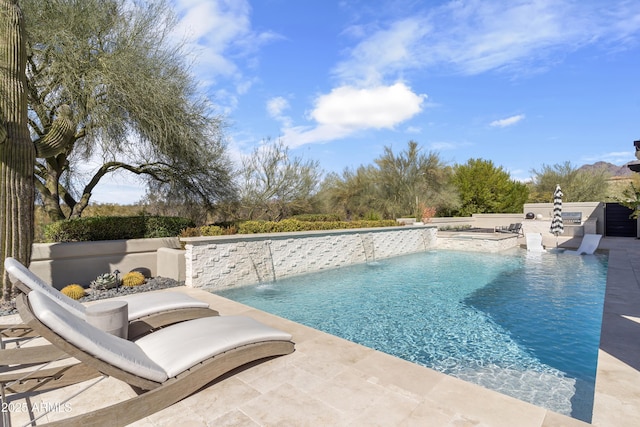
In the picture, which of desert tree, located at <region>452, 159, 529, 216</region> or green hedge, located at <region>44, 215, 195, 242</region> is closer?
green hedge, located at <region>44, 215, 195, 242</region>

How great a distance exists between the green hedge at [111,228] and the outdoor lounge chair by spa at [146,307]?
419 cm

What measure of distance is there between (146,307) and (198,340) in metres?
1.52

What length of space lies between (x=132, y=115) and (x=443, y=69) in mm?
11844

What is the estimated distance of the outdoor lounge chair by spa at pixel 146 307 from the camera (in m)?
3.22

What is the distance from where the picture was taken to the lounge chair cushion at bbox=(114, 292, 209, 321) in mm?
3732

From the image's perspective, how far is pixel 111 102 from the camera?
7.53 metres

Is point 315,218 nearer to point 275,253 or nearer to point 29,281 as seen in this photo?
point 275,253

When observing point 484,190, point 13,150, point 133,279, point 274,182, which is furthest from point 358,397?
point 484,190

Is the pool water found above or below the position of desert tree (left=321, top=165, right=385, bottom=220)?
below

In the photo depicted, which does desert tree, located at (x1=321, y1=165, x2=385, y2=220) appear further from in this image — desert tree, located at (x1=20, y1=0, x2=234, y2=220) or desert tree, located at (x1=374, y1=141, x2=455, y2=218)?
desert tree, located at (x1=20, y1=0, x2=234, y2=220)

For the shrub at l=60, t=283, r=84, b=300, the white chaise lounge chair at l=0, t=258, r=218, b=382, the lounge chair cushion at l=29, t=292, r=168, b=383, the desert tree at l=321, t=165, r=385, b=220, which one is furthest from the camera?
the desert tree at l=321, t=165, r=385, b=220

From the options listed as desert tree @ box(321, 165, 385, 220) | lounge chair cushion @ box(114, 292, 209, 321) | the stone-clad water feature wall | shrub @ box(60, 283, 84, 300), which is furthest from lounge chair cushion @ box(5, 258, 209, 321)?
desert tree @ box(321, 165, 385, 220)

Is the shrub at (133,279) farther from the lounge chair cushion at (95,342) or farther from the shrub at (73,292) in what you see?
the lounge chair cushion at (95,342)

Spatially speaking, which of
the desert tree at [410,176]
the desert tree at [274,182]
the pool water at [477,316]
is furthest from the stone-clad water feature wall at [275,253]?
the desert tree at [410,176]
